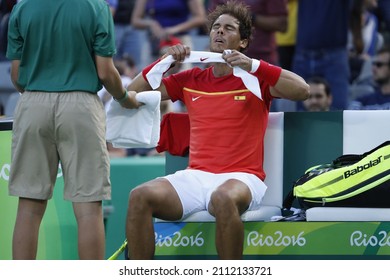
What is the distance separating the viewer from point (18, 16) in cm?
541

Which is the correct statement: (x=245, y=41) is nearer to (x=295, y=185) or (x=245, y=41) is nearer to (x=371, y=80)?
(x=295, y=185)

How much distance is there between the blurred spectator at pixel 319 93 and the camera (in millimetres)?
8258

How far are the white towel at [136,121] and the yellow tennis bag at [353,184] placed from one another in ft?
2.93

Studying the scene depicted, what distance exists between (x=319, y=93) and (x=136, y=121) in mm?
2704

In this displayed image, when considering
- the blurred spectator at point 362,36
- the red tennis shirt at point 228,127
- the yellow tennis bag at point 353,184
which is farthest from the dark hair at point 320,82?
the yellow tennis bag at point 353,184

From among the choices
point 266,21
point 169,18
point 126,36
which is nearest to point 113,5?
point 126,36

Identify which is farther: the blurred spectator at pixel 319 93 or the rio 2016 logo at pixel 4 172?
the blurred spectator at pixel 319 93

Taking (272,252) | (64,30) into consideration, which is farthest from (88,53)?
(272,252)

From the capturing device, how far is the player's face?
6223 mm

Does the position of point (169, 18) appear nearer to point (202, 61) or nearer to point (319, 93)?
point (319, 93)

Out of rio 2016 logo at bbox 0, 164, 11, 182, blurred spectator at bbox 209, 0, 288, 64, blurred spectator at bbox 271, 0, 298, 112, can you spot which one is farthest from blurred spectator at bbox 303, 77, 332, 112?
rio 2016 logo at bbox 0, 164, 11, 182

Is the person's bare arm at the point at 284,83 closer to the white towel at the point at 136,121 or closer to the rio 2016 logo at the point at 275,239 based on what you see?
the white towel at the point at 136,121

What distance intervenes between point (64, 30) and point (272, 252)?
163cm

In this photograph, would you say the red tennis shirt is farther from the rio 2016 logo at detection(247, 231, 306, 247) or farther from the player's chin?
the rio 2016 logo at detection(247, 231, 306, 247)
